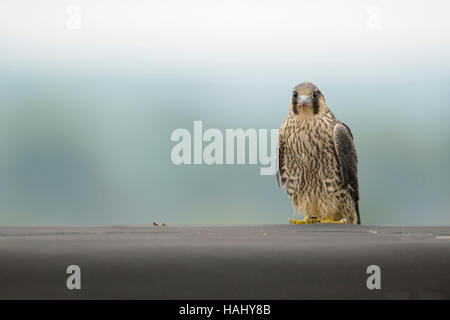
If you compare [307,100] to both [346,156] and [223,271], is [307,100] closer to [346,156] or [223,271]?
[346,156]

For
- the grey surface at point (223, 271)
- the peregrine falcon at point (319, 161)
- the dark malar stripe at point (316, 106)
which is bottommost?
the grey surface at point (223, 271)

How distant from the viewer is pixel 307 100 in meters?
1.89

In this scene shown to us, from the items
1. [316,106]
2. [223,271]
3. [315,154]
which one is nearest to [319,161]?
[315,154]

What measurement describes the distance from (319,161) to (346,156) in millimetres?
94

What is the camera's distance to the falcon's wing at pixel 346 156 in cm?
189

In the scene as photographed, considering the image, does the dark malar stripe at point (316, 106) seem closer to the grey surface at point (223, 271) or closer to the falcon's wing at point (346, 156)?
the falcon's wing at point (346, 156)

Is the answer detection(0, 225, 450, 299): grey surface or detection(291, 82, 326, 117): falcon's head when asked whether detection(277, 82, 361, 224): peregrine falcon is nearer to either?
detection(291, 82, 326, 117): falcon's head

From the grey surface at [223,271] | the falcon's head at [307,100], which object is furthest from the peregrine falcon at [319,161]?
the grey surface at [223,271]

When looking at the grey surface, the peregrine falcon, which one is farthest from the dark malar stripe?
the grey surface

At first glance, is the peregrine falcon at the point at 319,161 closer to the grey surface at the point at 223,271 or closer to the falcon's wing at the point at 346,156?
the falcon's wing at the point at 346,156

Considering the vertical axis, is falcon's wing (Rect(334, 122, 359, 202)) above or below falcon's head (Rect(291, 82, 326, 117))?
below

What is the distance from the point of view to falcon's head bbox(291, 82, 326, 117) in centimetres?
190

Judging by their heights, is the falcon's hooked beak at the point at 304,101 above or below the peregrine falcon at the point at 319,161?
above

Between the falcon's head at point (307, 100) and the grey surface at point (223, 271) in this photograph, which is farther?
the falcon's head at point (307, 100)
